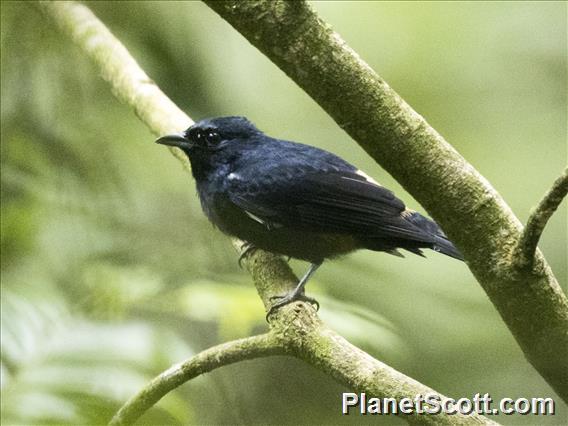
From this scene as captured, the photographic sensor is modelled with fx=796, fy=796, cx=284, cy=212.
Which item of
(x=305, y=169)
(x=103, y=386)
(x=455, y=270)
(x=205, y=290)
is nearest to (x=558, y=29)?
(x=455, y=270)

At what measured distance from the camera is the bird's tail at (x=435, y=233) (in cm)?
268

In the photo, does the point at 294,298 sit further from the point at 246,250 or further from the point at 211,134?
the point at 211,134

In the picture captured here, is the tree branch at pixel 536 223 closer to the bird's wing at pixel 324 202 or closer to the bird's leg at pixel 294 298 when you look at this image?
the bird's leg at pixel 294 298

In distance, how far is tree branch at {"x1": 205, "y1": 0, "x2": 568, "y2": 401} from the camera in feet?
4.95

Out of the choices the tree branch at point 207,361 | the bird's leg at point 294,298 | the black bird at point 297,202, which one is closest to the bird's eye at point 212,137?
the black bird at point 297,202

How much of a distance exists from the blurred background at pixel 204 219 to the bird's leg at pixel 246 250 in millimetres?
33

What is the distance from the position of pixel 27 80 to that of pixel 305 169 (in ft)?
3.29

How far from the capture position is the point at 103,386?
1645mm

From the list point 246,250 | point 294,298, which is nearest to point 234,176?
point 246,250

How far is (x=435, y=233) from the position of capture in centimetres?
272

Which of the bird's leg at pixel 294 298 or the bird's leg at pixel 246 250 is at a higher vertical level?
the bird's leg at pixel 246 250

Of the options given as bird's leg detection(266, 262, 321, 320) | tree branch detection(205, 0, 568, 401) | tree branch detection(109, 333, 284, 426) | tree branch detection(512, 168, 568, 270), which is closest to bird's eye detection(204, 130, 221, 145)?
bird's leg detection(266, 262, 321, 320)

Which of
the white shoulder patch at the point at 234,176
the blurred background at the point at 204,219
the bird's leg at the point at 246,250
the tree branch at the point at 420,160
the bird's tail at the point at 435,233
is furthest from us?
the white shoulder patch at the point at 234,176

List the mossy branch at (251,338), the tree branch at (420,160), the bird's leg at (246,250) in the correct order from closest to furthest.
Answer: the tree branch at (420,160) < the mossy branch at (251,338) < the bird's leg at (246,250)
